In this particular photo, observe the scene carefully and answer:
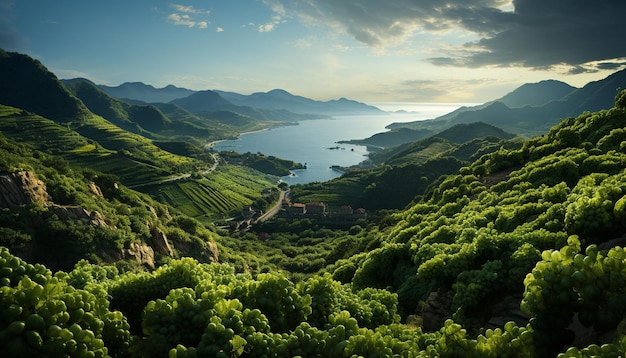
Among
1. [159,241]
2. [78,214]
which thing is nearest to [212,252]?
[159,241]

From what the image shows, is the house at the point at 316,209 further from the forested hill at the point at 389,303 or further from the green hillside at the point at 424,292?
the forested hill at the point at 389,303

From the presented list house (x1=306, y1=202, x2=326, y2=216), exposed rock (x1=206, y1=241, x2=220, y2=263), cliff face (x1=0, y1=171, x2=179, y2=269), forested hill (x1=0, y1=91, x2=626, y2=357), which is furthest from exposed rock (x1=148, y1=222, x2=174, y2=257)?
house (x1=306, y1=202, x2=326, y2=216)

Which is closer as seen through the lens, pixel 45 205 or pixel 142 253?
pixel 45 205

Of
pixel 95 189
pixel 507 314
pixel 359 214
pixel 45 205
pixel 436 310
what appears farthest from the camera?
pixel 359 214

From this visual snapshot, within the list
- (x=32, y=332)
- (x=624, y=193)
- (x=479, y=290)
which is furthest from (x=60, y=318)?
(x=624, y=193)

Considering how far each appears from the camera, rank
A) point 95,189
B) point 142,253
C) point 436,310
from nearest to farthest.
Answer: point 436,310, point 142,253, point 95,189

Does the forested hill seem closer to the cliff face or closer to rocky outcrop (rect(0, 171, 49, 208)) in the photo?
the cliff face

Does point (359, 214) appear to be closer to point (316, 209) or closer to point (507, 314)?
point (316, 209)
